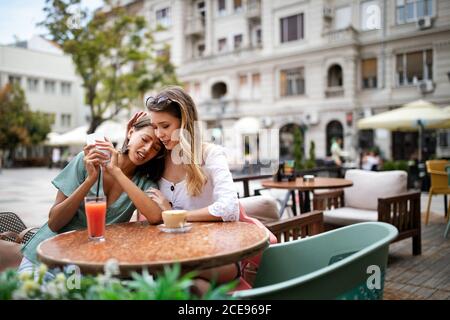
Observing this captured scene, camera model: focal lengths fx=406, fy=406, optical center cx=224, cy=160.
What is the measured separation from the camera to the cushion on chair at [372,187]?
3996 mm

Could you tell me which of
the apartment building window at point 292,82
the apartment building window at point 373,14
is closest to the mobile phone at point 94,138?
the apartment building window at point 373,14

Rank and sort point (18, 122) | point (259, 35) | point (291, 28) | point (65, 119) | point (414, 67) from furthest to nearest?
point (65, 119), point (18, 122), point (259, 35), point (291, 28), point (414, 67)

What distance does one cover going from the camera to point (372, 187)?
4090 mm

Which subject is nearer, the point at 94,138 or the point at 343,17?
the point at 94,138

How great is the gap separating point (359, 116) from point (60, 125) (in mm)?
18198

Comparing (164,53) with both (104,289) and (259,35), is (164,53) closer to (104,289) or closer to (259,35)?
(259,35)

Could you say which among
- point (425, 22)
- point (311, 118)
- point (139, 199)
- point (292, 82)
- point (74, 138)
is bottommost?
point (139, 199)

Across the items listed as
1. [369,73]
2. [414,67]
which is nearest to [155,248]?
[414,67]

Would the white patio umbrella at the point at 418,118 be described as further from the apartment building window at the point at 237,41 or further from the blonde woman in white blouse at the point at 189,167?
the apartment building window at the point at 237,41

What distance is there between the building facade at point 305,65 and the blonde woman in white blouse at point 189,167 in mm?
6306

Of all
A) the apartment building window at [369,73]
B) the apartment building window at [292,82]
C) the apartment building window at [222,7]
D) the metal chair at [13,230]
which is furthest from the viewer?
the apartment building window at [222,7]

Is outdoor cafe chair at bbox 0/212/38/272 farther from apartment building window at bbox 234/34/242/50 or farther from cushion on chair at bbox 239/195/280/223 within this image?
apartment building window at bbox 234/34/242/50

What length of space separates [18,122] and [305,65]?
1535 centimetres

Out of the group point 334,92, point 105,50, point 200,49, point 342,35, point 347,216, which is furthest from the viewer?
point 200,49
